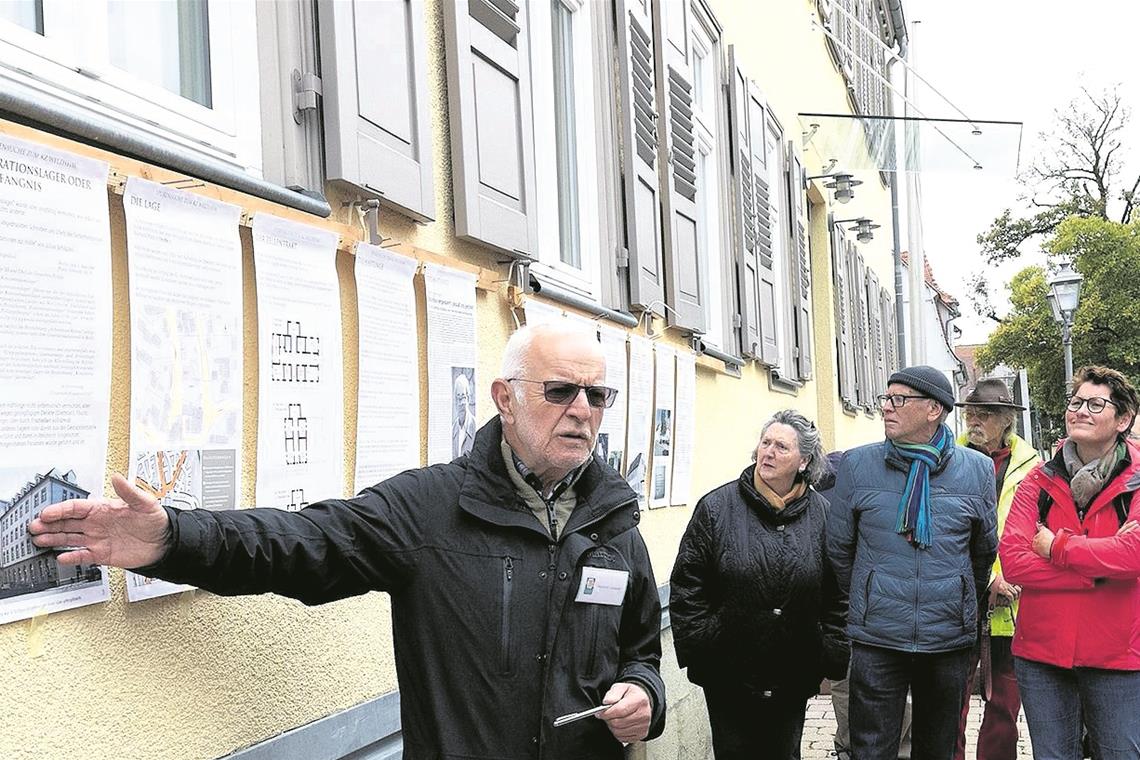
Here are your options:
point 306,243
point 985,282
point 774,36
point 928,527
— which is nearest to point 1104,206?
point 985,282

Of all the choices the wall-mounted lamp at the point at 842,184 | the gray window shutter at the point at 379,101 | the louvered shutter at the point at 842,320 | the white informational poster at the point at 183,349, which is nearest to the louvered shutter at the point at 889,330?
the louvered shutter at the point at 842,320

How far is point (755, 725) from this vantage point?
16.2ft

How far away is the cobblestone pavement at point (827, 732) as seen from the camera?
7410 mm

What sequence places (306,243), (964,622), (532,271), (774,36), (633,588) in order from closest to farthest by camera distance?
(633,588), (306,243), (532,271), (964,622), (774,36)

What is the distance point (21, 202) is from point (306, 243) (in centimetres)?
96

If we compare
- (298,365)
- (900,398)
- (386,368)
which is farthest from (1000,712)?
(298,365)

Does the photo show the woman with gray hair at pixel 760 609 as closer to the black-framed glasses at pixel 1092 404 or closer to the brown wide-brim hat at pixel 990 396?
the black-framed glasses at pixel 1092 404

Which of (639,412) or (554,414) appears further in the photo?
(639,412)

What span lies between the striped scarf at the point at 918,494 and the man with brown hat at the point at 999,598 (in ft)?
3.58

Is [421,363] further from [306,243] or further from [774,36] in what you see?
[774,36]

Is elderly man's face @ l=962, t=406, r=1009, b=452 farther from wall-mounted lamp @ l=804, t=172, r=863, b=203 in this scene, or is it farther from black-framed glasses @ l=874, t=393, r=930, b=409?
wall-mounted lamp @ l=804, t=172, r=863, b=203

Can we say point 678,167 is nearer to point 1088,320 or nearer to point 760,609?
point 760,609

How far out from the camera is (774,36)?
11461 mm

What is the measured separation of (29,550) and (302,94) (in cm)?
140
